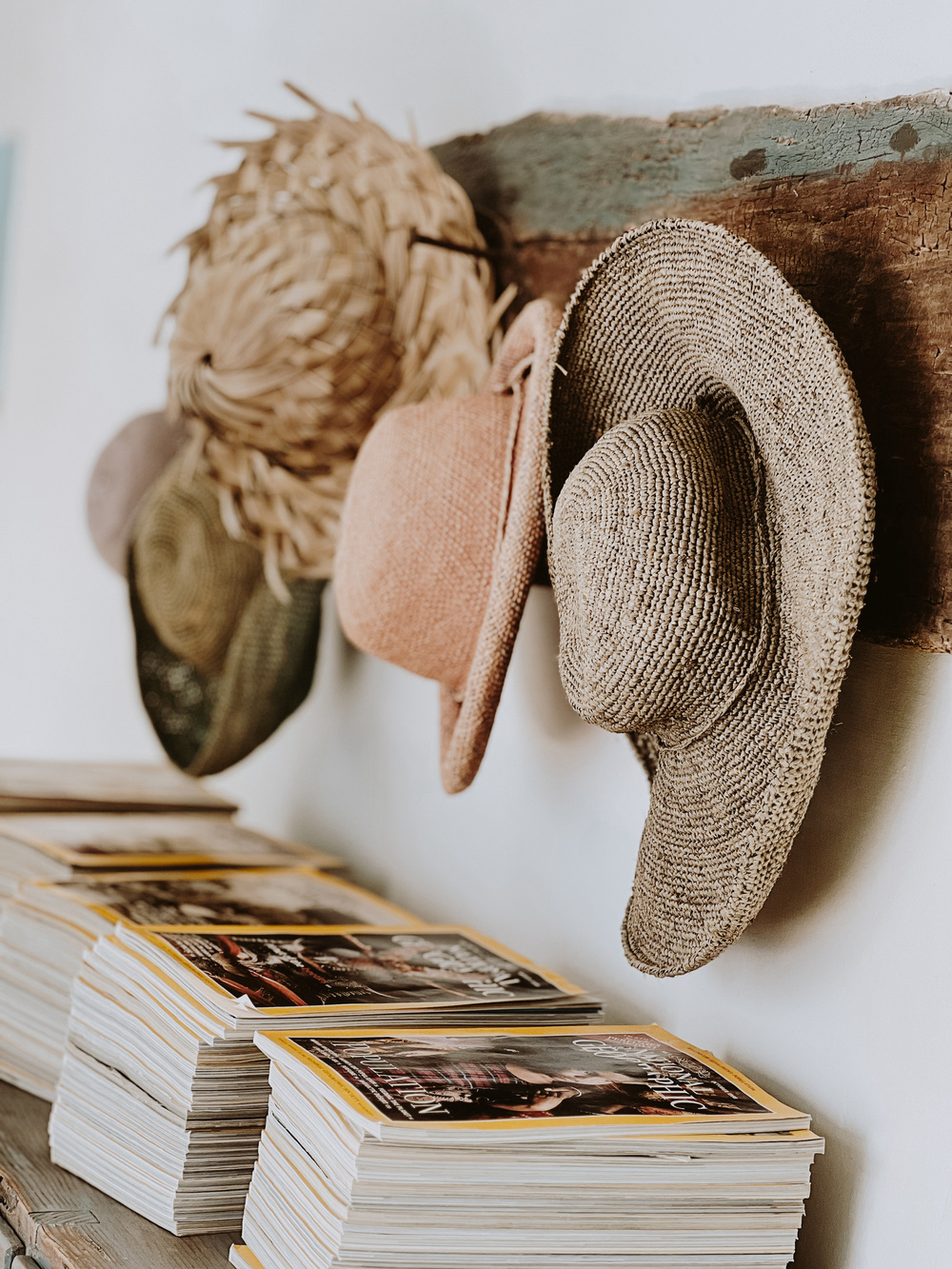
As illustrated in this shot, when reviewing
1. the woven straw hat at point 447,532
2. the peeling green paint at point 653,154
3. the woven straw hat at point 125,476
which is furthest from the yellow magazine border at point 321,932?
the woven straw hat at point 125,476

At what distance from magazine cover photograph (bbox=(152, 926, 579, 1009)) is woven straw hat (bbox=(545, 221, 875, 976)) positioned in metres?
0.14

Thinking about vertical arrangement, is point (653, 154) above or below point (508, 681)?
above

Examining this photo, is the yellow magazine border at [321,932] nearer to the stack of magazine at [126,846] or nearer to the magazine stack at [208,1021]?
the magazine stack at [208,1021]

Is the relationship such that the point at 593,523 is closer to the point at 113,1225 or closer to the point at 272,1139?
the point at 272,1139

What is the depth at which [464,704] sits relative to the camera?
1025 mm

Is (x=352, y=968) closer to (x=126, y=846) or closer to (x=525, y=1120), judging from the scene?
(x=525, y=1120)

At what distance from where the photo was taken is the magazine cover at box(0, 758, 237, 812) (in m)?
1.45

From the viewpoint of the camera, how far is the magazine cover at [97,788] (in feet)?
4.77

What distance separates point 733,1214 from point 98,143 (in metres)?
1.95

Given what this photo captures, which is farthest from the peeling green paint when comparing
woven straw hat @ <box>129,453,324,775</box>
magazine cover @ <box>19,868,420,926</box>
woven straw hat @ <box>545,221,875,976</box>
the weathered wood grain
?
magazine cover @ <box>19,868,420,926</box>

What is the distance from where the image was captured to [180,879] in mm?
1221

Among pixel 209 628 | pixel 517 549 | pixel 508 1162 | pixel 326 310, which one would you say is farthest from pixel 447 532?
pixel 209 628

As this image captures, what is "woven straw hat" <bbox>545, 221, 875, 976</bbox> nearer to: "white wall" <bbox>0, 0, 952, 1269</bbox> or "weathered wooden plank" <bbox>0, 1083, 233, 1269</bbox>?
"white wall" <bbox>0, 0, 952, 1269</bbox>

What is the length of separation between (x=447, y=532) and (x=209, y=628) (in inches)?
24.4
